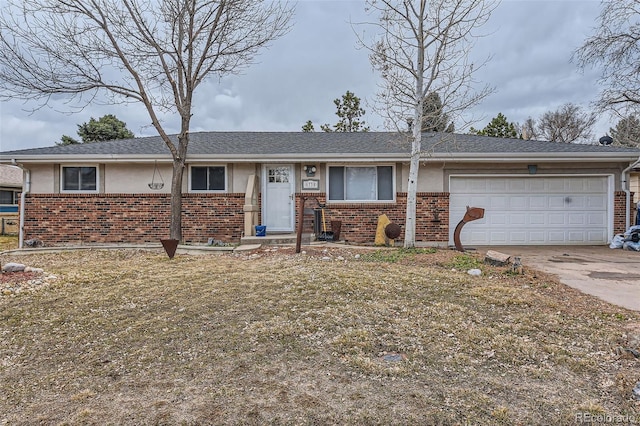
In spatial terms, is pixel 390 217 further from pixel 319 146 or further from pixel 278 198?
pixel 278 198

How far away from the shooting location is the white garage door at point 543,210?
997 cm

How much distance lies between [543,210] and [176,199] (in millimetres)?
10111

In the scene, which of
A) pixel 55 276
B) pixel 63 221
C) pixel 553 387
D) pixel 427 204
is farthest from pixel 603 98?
pixel 63 221

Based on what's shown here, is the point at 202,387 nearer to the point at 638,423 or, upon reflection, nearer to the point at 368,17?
the point at 638,423

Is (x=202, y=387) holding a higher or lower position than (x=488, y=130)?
lower

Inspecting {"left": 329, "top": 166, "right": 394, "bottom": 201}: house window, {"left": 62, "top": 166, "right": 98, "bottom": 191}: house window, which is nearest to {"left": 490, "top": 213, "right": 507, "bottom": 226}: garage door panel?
{"left": 329, "top": 166, "right": 394, "bottom": 201}: house window

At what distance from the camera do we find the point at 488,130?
25.6 m

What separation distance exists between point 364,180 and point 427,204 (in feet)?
6.20

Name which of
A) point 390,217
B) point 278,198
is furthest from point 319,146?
point 390,217

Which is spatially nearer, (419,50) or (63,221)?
(419,50)

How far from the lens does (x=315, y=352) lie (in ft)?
9.82

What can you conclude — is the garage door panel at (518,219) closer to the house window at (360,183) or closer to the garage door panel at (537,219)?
the garage door panel at (537,219)

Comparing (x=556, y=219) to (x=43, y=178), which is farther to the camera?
(x=556, y=219)

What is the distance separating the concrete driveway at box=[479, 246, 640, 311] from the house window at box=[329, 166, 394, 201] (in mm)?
3137
